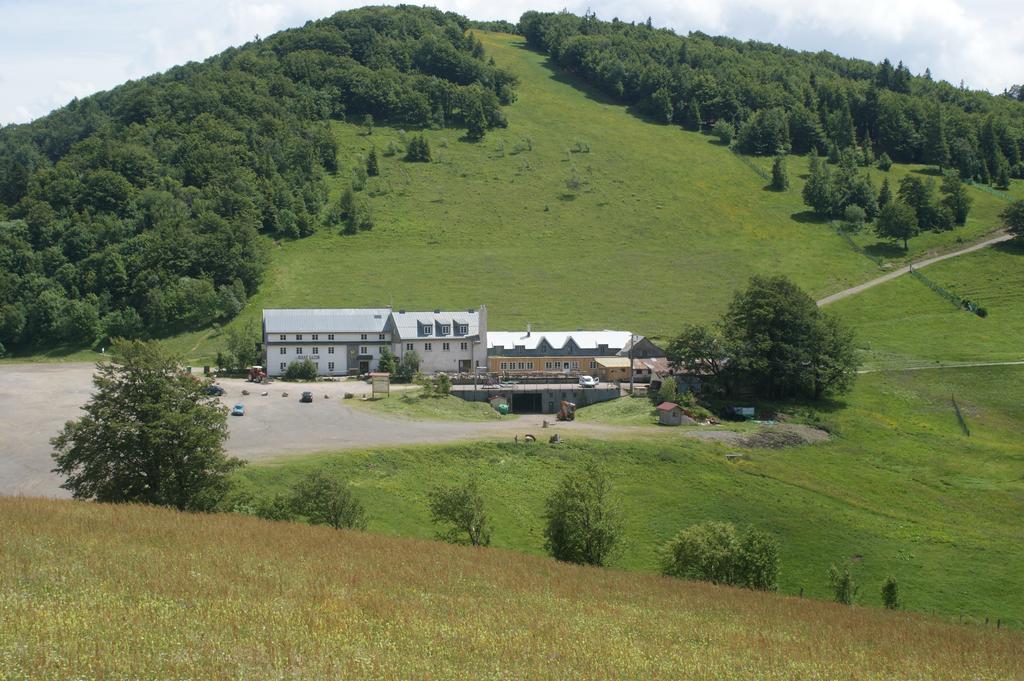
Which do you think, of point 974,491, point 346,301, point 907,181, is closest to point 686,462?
point 974,491

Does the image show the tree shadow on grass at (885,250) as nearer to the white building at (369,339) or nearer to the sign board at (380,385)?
the white building at (369,339)

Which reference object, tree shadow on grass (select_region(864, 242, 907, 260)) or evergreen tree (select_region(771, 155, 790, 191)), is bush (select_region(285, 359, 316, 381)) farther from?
evergreen tree (select_region(771, 155, 790, 191))

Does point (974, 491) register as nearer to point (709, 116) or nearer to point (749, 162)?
point (749, 162)

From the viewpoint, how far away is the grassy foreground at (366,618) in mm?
14641

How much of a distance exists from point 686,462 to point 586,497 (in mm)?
22323

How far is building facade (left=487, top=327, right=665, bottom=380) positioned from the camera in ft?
310

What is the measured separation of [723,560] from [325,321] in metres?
66.4

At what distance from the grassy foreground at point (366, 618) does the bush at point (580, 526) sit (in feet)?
30.8

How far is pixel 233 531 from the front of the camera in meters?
27.7

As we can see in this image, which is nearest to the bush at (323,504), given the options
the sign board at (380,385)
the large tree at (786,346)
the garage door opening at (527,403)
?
the sign board at (380,385)

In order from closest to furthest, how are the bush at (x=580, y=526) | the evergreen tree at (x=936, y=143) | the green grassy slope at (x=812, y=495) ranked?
the bush at (x=580, y=526) → the green grassy slope at (x=812, y=495) → the evergreen tree at (x=936, y=143)

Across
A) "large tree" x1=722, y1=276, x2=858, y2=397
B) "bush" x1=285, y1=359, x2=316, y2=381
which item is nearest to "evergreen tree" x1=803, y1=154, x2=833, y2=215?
"large tree" x1=722, y1=276, x2=858, y2=397

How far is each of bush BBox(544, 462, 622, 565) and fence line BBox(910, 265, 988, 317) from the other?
86.5 m

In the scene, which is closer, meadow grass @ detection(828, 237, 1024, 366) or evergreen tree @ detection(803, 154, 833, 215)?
meadow grass @ detection(828, 237, 1024, 366)
